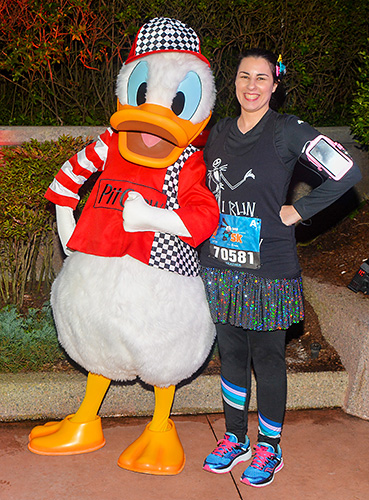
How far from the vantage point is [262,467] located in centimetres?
324

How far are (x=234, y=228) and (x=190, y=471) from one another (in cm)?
129

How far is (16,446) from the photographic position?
135 inches

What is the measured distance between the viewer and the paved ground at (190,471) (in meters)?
3.10

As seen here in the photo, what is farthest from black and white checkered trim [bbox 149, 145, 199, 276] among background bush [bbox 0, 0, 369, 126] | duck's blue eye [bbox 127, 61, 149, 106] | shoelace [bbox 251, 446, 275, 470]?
background bush [bbox 0, 0, 369, 126]

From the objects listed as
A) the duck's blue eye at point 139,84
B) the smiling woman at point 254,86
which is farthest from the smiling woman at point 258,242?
the duck's blue eye at point 139,84

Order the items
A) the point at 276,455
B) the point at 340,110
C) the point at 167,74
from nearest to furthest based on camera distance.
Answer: the point at 167,74 < the point at 276,455 < the point at 340,110

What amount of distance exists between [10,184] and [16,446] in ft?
5.15

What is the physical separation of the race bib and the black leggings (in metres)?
0.38

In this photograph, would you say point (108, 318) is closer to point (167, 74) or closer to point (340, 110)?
point (167, 74)

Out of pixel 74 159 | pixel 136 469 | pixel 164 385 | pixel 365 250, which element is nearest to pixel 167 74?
pixel 74 159

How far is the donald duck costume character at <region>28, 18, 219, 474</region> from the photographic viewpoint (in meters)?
2.89

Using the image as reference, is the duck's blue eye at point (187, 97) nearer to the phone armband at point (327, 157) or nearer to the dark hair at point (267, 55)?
the dark hair at point (267, 55)

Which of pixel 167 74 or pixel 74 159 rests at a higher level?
pixel 167 74

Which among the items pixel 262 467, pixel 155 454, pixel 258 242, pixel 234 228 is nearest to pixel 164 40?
pixel 234 228
